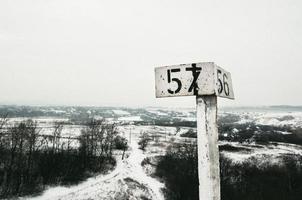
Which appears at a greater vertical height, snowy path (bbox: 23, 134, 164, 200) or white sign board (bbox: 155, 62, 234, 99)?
white sign board (bbox: 155, 62, 234, 99)

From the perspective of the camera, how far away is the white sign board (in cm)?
195

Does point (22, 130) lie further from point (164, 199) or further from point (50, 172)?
point (164, 199)

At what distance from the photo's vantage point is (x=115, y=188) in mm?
30234

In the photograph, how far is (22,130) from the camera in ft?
124

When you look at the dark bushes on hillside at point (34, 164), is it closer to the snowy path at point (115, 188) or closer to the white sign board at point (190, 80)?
the snowy path at point (115, 188)

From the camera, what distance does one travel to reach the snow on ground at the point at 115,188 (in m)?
27.4

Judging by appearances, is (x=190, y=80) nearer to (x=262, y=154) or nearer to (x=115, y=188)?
(x=115, y=188)

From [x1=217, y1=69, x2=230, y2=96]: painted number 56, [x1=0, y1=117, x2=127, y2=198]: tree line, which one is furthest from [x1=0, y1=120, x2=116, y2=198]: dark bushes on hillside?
[x1=217, y1=69, x2=230, y2=96]: painted number 56

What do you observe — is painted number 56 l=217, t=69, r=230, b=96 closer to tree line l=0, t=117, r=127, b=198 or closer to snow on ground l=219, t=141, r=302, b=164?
tree line l=0, t=117, r=127, b=198

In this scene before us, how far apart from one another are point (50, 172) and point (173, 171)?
15.2 metres

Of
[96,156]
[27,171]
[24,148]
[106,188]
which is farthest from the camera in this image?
[96,156]

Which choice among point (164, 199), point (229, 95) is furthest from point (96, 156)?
point (229, 95)

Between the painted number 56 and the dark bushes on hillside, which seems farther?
the dark bushes on hillside

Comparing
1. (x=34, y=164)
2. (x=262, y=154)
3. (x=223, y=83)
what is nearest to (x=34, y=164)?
(x=34, y=164)
